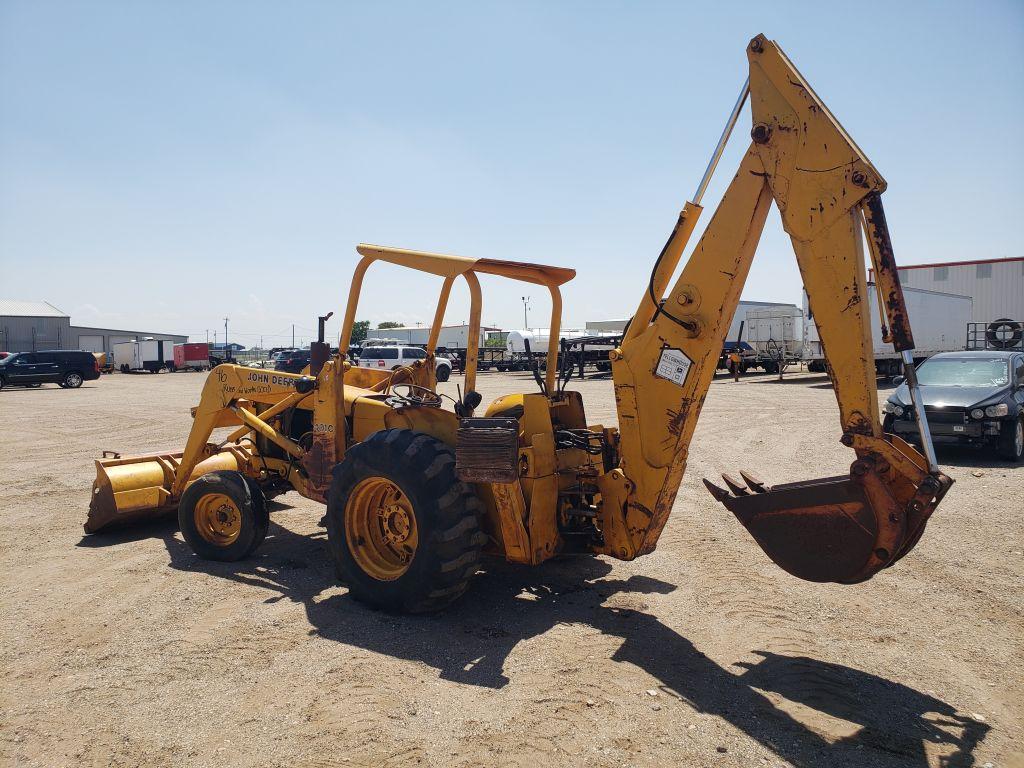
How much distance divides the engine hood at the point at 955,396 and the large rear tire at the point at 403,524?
891 centimetres

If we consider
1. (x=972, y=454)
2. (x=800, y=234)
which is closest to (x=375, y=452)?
(x=800, y=234)

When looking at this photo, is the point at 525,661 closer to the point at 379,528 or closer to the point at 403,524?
the point at 403,524

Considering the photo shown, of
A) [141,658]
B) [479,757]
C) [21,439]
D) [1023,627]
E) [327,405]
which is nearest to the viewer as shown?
[479,757]

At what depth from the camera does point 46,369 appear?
105 ft

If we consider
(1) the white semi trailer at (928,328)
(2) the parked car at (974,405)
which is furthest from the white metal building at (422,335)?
(2) the parked car at (974,405)

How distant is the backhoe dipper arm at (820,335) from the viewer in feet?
12.2

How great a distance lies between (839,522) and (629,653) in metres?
1.44

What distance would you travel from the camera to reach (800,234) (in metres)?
3.99

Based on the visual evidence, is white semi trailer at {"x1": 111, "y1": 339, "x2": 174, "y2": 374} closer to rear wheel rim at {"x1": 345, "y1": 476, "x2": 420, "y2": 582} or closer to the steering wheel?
the steering wheel

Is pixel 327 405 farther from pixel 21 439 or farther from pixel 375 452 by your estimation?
pixel 21 439

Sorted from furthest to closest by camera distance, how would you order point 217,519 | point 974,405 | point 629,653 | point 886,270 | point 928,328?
1. point 928,328
2. point 974,405
3. point 217,519
4. point 629,653
5. point 886,270

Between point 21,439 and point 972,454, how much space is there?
56.5 ft

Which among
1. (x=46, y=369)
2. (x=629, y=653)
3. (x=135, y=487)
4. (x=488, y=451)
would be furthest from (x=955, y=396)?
(x=46, y=369)

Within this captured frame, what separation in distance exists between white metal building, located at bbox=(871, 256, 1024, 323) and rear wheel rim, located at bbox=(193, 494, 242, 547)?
1491 inches
